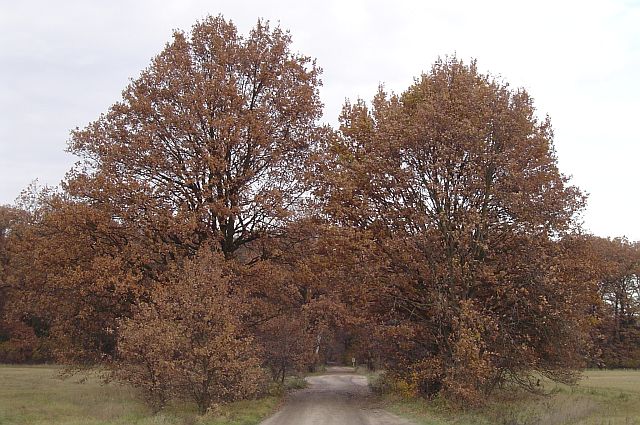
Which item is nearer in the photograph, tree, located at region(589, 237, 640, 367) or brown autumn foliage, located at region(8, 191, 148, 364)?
brown autumn foliage, located at region(8, 191, 148, 364)

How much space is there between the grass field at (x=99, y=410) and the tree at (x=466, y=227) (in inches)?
283

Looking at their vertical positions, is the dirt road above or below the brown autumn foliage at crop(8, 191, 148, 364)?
below

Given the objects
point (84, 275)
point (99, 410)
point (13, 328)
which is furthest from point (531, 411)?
point (13, 328)

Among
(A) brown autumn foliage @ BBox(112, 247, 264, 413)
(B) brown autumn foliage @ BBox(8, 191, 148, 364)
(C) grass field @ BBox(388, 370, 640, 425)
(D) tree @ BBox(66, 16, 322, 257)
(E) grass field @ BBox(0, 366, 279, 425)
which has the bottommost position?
(E) grass field @ BBox(0, 366, 279, 425)

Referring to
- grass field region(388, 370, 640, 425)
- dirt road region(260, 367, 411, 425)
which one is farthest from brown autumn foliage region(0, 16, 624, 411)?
dirt road region(260, 367, 411, 425)

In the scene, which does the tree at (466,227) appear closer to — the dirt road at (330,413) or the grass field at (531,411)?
the grass field at (531,411)

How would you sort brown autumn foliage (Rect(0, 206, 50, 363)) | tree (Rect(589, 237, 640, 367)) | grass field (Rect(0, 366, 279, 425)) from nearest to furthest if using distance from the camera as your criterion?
1. grass field (Rect(0, 366, 279, 425))
2. brown autumn foliage (Rect(0, 206, 50, 363))
3. tree (Rect(589, 237, 640, 367))

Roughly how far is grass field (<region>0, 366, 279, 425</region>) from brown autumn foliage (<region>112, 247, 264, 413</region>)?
787mm

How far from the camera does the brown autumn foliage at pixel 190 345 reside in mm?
18781

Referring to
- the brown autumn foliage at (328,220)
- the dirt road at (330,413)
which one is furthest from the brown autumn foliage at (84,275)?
the dirt road at (330,413)

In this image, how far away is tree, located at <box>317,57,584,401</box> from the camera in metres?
23.0

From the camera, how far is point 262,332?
32500 millimetres

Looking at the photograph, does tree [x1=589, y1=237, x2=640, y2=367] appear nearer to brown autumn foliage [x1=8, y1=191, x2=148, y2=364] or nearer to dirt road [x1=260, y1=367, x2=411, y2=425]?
dirt road [x1=260, y1=367, x2=411, y2=425]

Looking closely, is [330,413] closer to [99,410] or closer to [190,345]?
[190,345]
